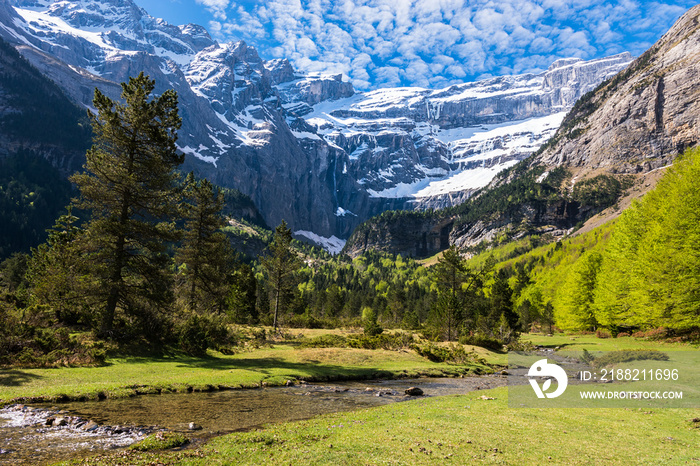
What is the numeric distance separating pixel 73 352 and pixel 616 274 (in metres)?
52.1

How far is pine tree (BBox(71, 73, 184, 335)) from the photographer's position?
79.7 ft

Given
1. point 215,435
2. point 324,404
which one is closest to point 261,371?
point 324,404

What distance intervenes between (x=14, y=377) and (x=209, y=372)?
8973mm

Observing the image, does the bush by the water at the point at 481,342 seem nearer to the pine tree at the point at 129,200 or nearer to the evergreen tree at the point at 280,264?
the evergreen tree at the point at 280,264

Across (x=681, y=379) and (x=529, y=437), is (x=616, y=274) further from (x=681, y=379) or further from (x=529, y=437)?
(x=529, y=437)

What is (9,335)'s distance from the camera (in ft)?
61.8

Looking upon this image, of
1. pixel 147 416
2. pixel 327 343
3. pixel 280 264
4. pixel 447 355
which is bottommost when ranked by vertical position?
pixel 447 355

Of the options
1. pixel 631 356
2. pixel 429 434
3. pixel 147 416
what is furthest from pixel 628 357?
pixel 147 416

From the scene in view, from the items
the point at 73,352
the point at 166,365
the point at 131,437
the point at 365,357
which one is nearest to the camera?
the point at 131,437

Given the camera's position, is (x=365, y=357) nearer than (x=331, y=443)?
No

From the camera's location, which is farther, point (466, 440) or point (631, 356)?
point (631, 356)

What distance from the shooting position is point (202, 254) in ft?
128

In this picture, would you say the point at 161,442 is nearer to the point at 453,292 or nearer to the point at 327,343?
the point at 327,343

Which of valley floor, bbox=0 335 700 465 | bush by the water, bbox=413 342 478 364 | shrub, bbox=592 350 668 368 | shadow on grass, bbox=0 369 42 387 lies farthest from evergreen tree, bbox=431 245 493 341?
shadow on grass, bbox=0 369 42 387
